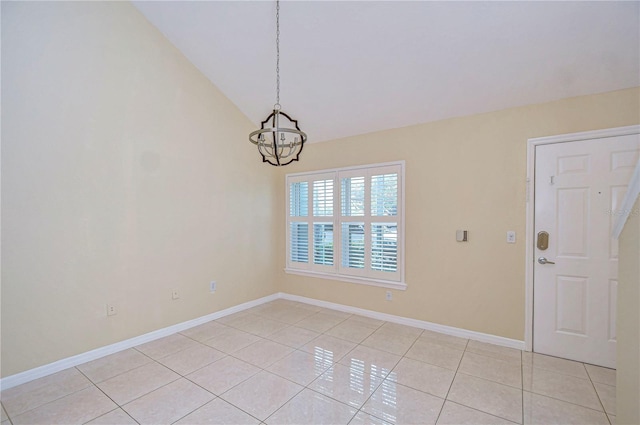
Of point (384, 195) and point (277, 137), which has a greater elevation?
point (277, 137)

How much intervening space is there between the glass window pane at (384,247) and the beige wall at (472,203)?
0.60 feet

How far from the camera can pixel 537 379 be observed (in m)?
2.42

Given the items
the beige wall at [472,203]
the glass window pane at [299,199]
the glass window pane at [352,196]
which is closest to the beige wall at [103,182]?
the glass window pane at [299,199]

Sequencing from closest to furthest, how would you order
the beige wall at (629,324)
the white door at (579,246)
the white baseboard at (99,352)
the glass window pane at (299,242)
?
the beige wall at (629,324) < the white baseboard at (99,352) < the white door at (579,246) < the glass window pane at (299,242)

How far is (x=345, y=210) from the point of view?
13.4 ft

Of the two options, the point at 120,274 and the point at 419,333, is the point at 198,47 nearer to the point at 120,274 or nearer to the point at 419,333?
the point at 120,274

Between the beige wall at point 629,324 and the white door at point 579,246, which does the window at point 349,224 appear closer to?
the white door at point 579,246

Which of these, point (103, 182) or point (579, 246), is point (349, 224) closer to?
point (579, 246)

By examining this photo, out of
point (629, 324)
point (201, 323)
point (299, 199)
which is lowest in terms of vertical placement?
point (201, 323)

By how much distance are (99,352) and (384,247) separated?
3.29 metres

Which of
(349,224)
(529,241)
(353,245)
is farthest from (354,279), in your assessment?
(529,241)

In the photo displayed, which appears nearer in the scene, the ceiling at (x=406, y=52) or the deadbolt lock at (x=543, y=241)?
the ceiling at (x=406, y=52)

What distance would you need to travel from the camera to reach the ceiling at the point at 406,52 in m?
2.28

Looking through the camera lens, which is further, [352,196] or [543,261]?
[352,196]
